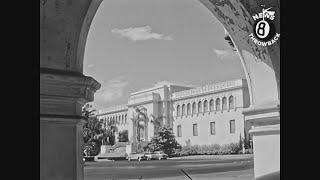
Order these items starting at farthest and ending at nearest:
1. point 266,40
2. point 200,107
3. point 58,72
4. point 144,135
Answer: point 200,107
point 144,135
point 266,40
point 58,72

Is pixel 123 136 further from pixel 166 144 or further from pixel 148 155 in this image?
pixel 166 144

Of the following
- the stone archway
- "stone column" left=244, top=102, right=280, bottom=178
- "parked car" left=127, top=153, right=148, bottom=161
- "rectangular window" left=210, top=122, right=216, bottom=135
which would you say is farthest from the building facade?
the stone archway

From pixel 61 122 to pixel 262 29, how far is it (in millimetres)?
1714

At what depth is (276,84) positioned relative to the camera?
3688 millimetres

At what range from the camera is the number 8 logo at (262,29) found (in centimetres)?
348

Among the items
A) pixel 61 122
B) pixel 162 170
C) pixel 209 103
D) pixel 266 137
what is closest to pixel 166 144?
pixel 162 170

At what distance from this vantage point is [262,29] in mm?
3508

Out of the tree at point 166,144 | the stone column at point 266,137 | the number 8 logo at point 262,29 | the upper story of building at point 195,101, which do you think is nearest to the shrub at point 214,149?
the tree at point 166,144

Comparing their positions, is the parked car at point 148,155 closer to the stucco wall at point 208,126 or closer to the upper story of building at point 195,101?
the stucco wall at point 208,126

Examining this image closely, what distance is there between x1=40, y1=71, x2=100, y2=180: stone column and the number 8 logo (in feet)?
4.64
